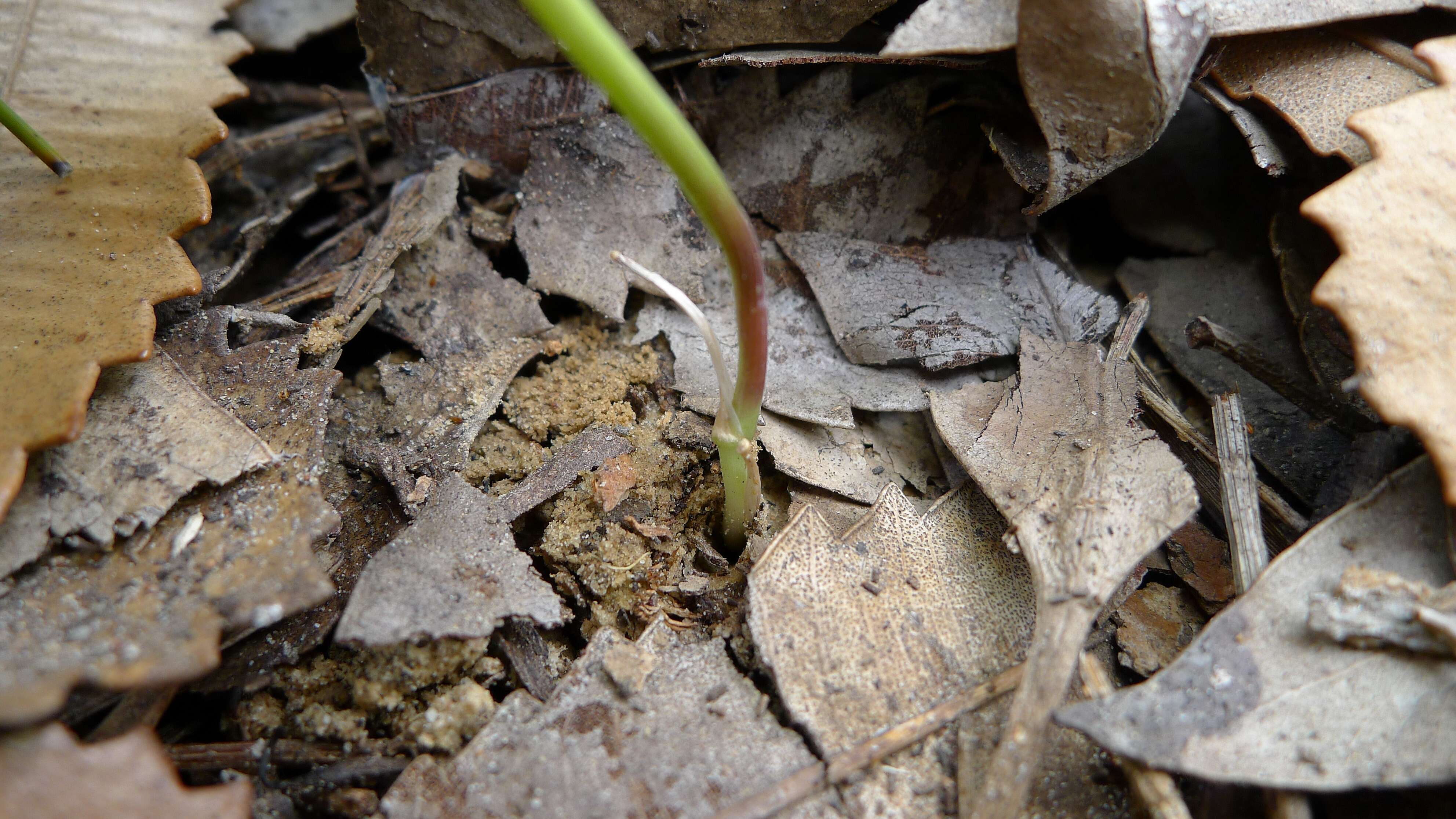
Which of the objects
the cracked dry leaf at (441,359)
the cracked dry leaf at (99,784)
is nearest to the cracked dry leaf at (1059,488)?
the cracked dry leaf at (441,359)

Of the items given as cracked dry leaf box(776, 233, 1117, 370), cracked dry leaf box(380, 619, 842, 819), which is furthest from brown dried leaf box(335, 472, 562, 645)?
cracked dry leaf box(776, 233, 1117, 370)

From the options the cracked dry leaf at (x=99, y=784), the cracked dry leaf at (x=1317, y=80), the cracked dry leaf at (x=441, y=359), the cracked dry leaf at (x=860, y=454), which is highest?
the cracked dry leaf at (x=1317, y=80)

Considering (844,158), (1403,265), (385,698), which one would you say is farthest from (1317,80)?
(385,698)

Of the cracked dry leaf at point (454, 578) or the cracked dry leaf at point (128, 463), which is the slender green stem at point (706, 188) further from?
the cracked dry leaf at point (128, 463)

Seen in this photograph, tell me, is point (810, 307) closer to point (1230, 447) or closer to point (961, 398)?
point (961, 398)

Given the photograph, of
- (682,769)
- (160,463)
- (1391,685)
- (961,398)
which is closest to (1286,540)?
(1391,685)

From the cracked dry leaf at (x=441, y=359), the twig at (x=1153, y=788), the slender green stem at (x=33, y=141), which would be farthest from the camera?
the cracked dry leaf at (x=441, y=359)

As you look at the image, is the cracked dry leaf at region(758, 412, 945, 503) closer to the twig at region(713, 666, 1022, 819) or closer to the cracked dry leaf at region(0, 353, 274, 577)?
the twig at region(713, 666, 1022, 819)

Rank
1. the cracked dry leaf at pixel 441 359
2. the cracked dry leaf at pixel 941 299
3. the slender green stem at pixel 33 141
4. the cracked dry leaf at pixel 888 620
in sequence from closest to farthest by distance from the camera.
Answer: the cracked dry leaf at pixel 888 620 < the slender green stem at pixel 33 141 < the cracked dry leaf at pixel 441 359 < the cracked dry leaf at pixel 941 299
